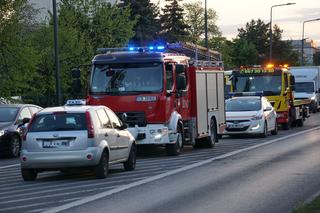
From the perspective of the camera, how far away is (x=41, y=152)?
13.8 metres

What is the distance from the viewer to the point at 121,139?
600 inches

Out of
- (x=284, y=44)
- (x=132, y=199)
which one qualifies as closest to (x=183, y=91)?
(x=132, y=199)

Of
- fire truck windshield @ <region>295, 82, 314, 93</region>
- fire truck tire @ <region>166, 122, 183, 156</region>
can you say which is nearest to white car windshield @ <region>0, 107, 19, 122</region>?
fire truck tire @ <region>166, 122, 183, 156</region>

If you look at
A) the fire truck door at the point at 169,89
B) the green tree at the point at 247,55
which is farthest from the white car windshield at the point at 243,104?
the green tree at the point at 247,55

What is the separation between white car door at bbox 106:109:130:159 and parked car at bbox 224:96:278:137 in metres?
11.5

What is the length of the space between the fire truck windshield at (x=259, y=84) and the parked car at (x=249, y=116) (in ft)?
12.1

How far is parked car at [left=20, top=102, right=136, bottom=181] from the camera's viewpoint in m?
13.7

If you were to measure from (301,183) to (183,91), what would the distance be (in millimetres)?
7529

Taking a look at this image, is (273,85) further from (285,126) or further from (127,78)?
(127,78)

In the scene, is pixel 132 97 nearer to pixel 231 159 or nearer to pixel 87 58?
pixel 231 159

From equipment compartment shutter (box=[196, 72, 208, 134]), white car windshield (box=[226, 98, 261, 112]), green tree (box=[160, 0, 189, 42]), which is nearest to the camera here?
equipment compartment shutter (box=[196, 72, 208, 134])

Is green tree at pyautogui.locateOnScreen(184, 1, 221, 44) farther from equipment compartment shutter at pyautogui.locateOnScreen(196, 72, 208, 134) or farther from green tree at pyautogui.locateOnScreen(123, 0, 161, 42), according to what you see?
equipment compartment shutter at pyautogui.locateOnScreen(196, 72, 208, 134)

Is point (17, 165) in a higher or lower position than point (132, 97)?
lower

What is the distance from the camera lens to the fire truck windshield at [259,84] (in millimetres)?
31891
